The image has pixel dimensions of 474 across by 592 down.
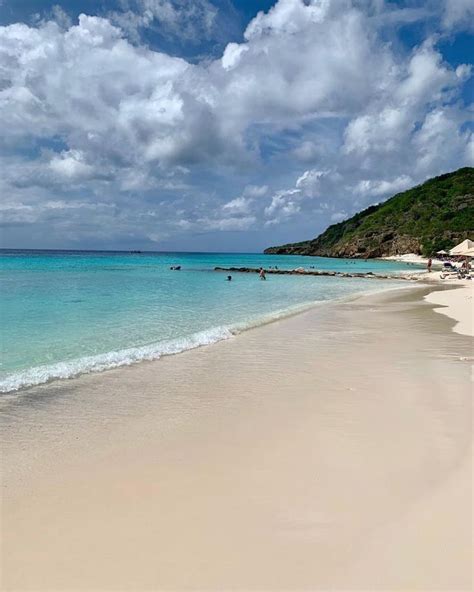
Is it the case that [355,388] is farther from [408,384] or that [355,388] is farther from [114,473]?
[114,473]

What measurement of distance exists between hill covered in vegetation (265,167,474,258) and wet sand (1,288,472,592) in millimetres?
107180

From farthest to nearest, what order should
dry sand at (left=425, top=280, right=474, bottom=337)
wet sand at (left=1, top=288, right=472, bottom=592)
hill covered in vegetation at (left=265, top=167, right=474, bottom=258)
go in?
hill covered in vegetation at (left=265, top=167, right=474, bottom=258), dry sand at (left=425, top=280, right=474, bottom=337), wet sand at (left=1, top=288, right=472, bottom=592)

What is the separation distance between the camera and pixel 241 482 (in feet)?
15.1

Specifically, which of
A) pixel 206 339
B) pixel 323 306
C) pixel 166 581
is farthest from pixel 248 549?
pixel 323 306

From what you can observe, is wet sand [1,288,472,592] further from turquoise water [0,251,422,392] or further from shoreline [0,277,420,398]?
turquoise water [0,251,422,392]

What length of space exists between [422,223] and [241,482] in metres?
139

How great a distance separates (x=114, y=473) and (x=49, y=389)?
4.07m

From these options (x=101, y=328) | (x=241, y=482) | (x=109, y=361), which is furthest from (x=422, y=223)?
(x=241, y=482)

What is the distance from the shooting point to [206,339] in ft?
44.0

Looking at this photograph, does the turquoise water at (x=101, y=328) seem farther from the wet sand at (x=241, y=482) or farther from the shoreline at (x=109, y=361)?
the wet sand at (x=241, y=482)

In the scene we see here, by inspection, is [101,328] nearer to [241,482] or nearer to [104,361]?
[104,361]

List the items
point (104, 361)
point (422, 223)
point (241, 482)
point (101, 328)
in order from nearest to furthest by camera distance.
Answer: point (241, 482) < point (104, 361) < point (101, 328) < point (422, 223)

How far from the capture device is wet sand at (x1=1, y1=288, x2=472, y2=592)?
3.28 m

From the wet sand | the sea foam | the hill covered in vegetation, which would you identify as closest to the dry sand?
the wet sand
